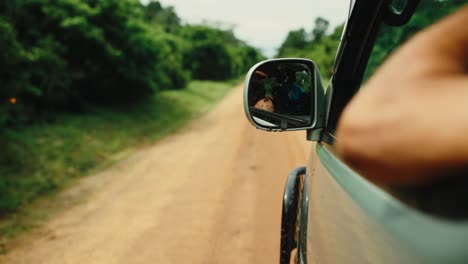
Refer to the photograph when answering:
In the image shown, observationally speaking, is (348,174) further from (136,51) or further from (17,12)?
(136,51)

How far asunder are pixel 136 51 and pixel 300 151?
766 cm

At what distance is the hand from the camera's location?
0.54m

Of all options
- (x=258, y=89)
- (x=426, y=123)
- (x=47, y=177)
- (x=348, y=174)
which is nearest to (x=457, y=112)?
(x=426, y=123)

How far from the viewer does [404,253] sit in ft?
2.37

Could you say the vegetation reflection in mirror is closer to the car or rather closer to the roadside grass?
the car

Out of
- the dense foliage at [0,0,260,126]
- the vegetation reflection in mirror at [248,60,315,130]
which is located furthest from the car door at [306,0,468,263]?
the dense foliage at [0,0,260,126]

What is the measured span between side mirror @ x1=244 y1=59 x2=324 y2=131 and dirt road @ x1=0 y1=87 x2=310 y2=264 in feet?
7.82

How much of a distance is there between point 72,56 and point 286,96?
36.3 feet

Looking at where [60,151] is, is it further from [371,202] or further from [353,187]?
[371,202]

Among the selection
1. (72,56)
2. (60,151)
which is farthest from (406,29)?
(72,56)

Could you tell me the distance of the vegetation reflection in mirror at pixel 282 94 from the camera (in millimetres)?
1786

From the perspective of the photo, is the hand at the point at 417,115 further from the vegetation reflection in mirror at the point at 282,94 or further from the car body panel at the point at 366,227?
the vegetation reflection in mirror at the point at 282,94

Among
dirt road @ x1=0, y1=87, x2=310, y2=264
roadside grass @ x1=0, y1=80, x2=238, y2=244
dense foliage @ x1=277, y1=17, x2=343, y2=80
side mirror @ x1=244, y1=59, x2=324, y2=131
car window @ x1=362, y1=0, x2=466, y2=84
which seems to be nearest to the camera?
car window @ x1=362, y1=0, x2=466, y2=84

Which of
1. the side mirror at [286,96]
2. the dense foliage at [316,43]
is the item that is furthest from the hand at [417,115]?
the dense foliage at [316,43]
